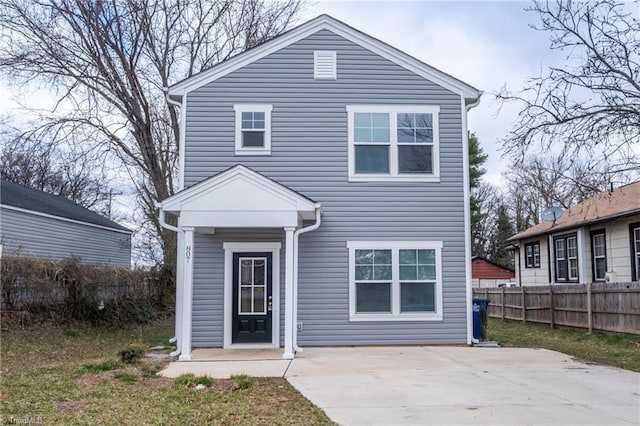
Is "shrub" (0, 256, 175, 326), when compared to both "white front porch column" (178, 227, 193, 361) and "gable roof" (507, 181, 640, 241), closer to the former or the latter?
"white front porch column" (178, 227, 193, 361)

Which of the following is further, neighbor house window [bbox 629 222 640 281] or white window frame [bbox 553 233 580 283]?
white window frame [bbox 553 233 580 283]

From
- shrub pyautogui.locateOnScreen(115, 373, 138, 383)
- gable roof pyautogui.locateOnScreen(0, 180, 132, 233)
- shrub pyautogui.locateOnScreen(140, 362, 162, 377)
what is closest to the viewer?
shrub pyautogui.locateOnScreen(115, 373, 138, 383)

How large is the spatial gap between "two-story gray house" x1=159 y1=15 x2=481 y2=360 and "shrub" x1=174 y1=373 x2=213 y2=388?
381cm

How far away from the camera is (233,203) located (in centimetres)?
1079

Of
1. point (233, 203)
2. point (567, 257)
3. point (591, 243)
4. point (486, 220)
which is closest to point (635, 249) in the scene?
point (591, 243)

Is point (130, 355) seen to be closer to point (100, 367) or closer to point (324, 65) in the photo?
point (100, 367)

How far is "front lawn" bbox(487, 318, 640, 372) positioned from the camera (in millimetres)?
11047

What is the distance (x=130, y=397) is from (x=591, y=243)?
15.4m

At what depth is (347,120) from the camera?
12.5m

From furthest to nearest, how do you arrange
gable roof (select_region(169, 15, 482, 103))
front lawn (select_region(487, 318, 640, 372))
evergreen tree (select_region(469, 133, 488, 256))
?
evergreen tree (select_region(469, 133, 488, 256))
gable roof (select_region(169, 15, 482, 103))
front lawn (select_region(487, 318, 640, 372))

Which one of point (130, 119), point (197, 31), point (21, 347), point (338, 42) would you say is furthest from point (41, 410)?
point (197, 31)

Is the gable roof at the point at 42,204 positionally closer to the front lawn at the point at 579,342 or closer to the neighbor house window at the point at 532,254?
the front lawn at the point at 579,342

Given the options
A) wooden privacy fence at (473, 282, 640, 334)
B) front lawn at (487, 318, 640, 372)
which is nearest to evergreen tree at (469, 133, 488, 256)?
wooden privacy fence at (473, 282, 640, 334)

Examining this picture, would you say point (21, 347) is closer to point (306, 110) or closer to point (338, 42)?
point (306, 110)
